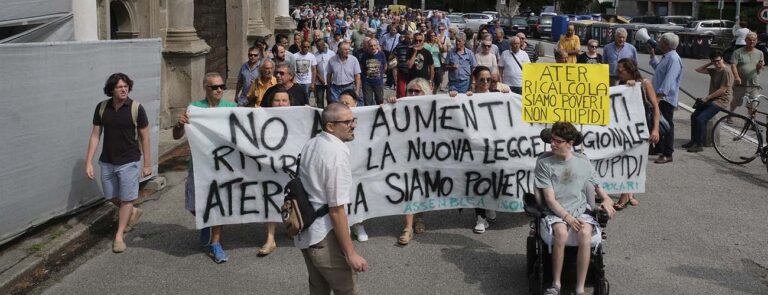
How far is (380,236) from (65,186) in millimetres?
2805

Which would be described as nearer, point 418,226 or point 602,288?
point 602,288

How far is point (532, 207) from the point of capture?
573cm

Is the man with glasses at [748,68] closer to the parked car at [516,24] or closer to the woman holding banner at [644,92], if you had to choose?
the woman holding banner at [644,92]

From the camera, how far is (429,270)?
A: 630 cm

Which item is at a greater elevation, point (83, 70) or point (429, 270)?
point (83, 70)

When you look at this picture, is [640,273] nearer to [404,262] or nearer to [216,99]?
[404,262]

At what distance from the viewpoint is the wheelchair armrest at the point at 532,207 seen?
5.67 meters

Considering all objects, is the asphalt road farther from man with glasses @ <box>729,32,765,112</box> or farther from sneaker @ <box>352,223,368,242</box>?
man with glasses @ <box>729,32,765,112</box>

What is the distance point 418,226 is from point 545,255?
1.89 metres

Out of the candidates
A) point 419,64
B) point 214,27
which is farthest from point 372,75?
point 214,27

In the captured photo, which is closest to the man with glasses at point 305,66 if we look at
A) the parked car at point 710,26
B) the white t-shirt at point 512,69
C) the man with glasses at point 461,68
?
the man with glasses at point 461,68

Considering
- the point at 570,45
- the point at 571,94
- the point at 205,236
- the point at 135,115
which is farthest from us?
the point at 570,45

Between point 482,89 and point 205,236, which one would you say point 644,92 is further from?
point 205,236

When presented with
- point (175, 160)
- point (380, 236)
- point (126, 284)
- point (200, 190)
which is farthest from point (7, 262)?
point (175, 160)
